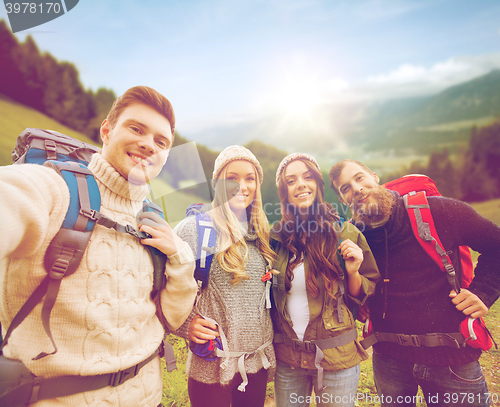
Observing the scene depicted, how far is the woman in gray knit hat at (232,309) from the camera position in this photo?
6.60 ft

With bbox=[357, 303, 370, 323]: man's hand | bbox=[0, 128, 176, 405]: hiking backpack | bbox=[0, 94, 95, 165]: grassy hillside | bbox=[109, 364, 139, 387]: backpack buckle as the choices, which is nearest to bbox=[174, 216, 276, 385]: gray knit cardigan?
bbox=[109, 364, 139, 387]: backpack buckle

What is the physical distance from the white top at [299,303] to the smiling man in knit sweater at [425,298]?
870 mm

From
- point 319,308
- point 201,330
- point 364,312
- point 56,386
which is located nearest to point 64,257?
point 56,386

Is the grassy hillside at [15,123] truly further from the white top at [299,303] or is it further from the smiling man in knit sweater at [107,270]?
the white top at [299,303]

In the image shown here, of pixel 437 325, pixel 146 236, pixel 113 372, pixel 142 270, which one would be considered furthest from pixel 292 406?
pixel 146 236

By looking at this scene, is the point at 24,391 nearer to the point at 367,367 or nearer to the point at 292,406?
the point at 292,406

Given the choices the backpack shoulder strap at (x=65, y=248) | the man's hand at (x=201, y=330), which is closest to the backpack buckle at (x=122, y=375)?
the backpack shoulder strap at (x=65, y=248)

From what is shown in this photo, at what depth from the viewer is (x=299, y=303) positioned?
233 centimetres

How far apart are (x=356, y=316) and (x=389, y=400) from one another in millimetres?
837

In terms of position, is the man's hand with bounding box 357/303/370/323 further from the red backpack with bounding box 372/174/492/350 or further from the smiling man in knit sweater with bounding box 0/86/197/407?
the smiling man in knit sweater with bounding box 0/86/197/407

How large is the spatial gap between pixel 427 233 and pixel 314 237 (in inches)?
42.4

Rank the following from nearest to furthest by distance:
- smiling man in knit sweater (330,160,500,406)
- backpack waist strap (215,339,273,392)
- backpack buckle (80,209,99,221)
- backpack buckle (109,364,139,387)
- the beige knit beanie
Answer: backpack buckle (80,209,99,221) < backpack buckle (109,364,139,387) < backpack waist strap (215,339,273,392) < smiling man in knit sweater (330,160,500,406) < the beige knit beanie

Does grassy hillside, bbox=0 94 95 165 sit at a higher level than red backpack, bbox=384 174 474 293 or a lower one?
higher

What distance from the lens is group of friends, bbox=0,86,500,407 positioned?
3.98 ft
